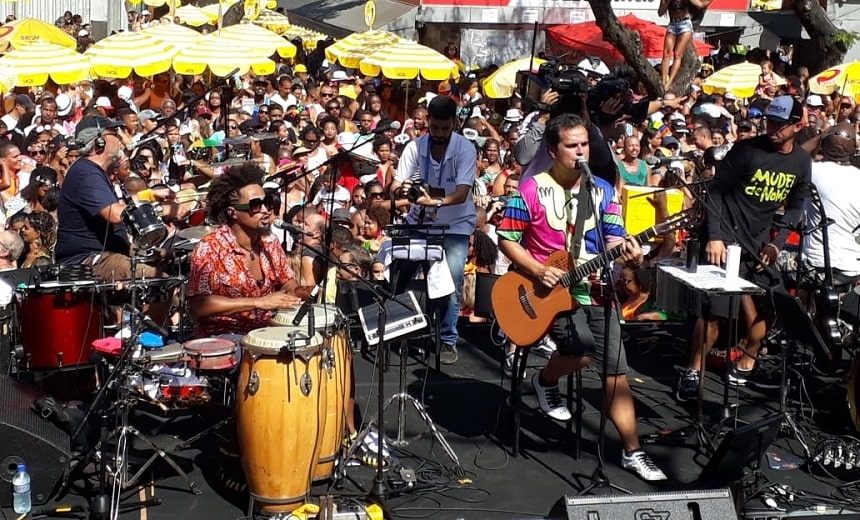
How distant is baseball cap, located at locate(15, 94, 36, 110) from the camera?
49.4 ft

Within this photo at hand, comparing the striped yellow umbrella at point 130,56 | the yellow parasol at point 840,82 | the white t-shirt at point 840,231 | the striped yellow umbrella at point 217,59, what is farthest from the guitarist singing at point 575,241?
the yellow parasol at point 840,82

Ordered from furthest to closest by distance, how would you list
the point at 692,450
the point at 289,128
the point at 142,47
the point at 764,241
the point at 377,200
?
the point at 142,47, the point at 289,128, the point at 377,200, the point at 764,241, the point at 692,450

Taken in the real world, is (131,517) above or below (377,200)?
below

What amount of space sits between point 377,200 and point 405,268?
6.67ft

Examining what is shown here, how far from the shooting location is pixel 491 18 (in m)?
25.8

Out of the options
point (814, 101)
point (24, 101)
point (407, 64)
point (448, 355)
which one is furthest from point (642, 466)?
point (814, 101)

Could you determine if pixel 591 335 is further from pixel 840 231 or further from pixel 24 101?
pixel 24 101

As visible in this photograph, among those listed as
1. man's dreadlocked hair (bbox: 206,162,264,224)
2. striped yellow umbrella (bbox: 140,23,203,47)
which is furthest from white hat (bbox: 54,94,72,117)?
man's dreadlocked hair (bbox: 206,162,264,224)

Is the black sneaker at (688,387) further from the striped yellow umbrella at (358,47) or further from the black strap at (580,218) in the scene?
the striped yellow umbrella at (358,47)

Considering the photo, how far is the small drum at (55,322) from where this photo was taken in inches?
262

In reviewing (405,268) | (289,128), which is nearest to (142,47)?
(289,128)

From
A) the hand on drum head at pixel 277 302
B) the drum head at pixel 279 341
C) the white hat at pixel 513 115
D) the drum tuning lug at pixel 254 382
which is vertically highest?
the hand on drum head at pixel 277 302

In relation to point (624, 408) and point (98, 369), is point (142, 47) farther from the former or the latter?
point (624, 408)

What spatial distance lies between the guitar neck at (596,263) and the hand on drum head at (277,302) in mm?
1447
